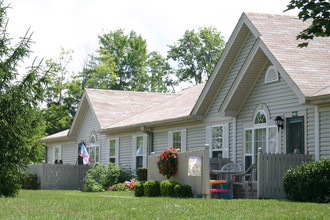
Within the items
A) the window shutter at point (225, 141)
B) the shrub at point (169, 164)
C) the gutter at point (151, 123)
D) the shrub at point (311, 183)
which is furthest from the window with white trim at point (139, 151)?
the shrub at point (311, 183)

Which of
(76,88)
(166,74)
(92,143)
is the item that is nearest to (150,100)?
(92,143)

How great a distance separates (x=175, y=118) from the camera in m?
24.1

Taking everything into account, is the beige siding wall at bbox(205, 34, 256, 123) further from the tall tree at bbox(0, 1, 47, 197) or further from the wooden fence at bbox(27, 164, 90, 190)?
the wooden fence at bbox(27, 164, 90, 190)

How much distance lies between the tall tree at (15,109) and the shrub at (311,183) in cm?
850

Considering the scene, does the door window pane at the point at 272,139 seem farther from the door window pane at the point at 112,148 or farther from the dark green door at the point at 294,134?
the door window pane at the point at 112,148

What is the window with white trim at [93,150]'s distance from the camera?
111ft

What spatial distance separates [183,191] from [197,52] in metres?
44.6

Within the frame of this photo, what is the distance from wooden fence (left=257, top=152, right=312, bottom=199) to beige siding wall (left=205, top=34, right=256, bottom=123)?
4.98m

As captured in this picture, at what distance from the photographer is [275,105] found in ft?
62.4

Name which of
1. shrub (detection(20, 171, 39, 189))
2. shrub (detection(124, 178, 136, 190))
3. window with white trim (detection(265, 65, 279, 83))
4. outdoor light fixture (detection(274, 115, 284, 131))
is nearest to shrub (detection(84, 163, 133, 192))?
shrub (detection(124, 178, 136, 190))

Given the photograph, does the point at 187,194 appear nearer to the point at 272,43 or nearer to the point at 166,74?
the point at 272,43

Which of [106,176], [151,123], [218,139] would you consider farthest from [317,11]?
[106,176]

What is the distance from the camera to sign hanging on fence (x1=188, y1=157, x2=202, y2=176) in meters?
17.9

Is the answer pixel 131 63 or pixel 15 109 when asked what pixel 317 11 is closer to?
pixel 15 109
